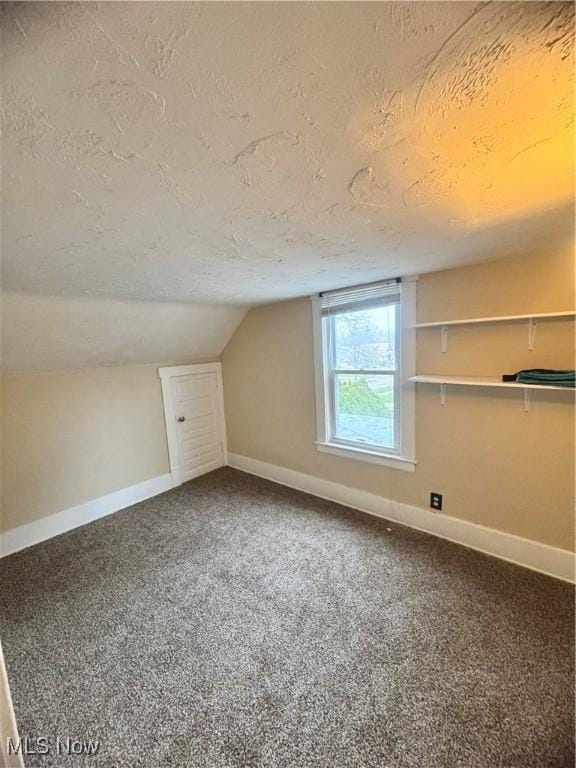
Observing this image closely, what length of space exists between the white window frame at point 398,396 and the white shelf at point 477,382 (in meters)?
0.18

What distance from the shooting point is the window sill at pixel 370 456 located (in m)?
2.64

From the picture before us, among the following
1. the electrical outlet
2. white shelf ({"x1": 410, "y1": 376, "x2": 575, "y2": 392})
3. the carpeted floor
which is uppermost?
white shelf ({"x1": 410, "y1": 376, "x2": 575, "y2": 392})

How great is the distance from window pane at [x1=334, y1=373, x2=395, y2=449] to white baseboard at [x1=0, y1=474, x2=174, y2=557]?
2.09 meters

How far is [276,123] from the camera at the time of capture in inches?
28.8

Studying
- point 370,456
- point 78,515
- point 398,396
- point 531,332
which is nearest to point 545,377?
point 531,332

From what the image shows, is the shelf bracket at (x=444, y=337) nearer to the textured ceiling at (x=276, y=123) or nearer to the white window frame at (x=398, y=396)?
the white window frame at (x=398, y=396)

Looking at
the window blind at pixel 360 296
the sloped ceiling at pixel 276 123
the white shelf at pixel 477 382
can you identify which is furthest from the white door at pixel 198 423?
the white shelf at pixel 477 382

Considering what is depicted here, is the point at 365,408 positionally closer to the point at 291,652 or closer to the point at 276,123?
the point at 291,652

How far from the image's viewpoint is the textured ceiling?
1.71 feet

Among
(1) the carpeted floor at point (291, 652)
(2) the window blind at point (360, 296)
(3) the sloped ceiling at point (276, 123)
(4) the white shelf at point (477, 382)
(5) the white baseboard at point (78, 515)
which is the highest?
(3) the sloped ceiling at point (276, 123)

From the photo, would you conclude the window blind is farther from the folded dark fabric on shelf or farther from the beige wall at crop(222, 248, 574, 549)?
the folded dark fabric on shelf

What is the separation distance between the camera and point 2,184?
0.91 m

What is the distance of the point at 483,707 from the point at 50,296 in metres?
3.16

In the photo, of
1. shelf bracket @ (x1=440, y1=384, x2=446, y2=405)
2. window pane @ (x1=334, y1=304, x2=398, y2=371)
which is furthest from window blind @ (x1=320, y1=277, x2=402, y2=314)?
shelf bracket @ (x1=440, y1=384, x2=446, y2=405)
